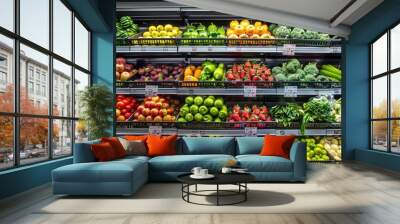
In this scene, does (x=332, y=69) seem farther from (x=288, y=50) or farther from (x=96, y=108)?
(x=96, y=108)

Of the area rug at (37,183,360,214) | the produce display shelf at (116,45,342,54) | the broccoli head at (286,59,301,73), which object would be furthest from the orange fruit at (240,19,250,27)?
the area rug at (37,183,360,214)

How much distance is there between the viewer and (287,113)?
792cm

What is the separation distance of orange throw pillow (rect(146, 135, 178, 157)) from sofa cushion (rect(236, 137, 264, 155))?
1.05 m

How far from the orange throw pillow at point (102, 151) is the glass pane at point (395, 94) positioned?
5142 mm

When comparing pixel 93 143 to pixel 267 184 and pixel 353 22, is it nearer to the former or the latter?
pixel 267 184

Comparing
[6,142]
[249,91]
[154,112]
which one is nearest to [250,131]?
[249,91]

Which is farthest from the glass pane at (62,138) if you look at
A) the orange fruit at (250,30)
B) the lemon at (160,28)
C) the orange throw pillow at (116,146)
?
the orange fruit at (250,30)

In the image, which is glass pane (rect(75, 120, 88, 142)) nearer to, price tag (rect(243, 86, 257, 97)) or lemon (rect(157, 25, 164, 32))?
lemon (rect(157, 25, 164, 32))

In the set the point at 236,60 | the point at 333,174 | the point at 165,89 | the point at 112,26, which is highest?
the point at 112,26

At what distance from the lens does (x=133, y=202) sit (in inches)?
168

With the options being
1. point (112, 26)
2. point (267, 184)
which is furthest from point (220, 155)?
point (112, 26)

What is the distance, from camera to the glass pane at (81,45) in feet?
23.4

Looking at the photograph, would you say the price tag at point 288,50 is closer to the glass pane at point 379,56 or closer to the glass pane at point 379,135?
the glass pane at point 379,56

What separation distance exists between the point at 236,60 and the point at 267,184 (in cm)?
384
